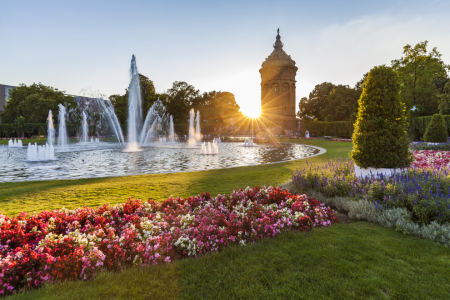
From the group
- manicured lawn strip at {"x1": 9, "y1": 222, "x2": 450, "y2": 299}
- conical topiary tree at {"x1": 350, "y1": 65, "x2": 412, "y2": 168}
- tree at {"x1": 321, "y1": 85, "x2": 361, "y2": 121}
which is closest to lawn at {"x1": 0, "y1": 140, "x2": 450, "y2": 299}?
manicured lawn strip at {"x1": 9, "y1": 222, "x2": 450, "y2": 299}

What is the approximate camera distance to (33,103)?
48.5m

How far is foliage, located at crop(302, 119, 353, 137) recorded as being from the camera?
123 feet

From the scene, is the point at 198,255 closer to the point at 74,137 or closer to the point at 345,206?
the point at 345,206

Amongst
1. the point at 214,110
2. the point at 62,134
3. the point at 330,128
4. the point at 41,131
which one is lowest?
the point at 62,134

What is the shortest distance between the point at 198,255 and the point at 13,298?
2.06 m

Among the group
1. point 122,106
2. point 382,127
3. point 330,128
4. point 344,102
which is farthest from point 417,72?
point 122,106

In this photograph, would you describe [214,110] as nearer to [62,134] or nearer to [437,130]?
[62,134]

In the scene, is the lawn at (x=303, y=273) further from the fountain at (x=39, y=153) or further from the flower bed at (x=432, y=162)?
the fountain at (x=39, y=153)

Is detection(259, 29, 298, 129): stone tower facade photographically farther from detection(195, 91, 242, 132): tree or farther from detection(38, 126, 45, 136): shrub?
detection(38, 126, 45, 136): shrub

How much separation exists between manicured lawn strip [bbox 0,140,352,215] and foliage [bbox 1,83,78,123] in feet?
166

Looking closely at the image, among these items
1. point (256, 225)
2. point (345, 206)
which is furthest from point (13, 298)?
point (345, 206)

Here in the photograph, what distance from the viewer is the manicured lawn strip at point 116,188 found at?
20.3ft

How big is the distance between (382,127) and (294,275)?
18.9ft

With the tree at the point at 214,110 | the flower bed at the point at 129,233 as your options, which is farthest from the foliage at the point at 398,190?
the tree at the point at 214,110
